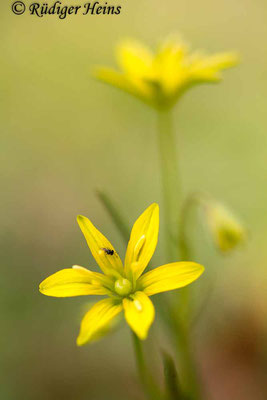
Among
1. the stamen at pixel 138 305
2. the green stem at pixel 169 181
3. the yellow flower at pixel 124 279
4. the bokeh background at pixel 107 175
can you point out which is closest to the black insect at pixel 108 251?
the yellow flower at pixel 124 279

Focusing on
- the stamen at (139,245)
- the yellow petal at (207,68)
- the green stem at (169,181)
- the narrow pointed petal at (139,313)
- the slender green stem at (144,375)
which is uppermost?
the yellow petal at (207,68)

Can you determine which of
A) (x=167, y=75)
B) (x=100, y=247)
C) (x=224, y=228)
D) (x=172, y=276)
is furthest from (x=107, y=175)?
(x=172, y=276)

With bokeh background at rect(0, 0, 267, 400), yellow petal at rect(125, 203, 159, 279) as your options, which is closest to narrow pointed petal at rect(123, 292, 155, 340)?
yellow petal at rect(125, 203, 159, 279)

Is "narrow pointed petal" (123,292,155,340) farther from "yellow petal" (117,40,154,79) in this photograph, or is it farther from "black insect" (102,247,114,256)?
"yellow petal" (117,40,154,79)

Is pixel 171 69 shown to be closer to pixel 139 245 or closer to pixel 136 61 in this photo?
pixel 136 61

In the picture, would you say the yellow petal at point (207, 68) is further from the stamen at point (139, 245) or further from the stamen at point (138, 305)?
the stamen at point (138, 305)
